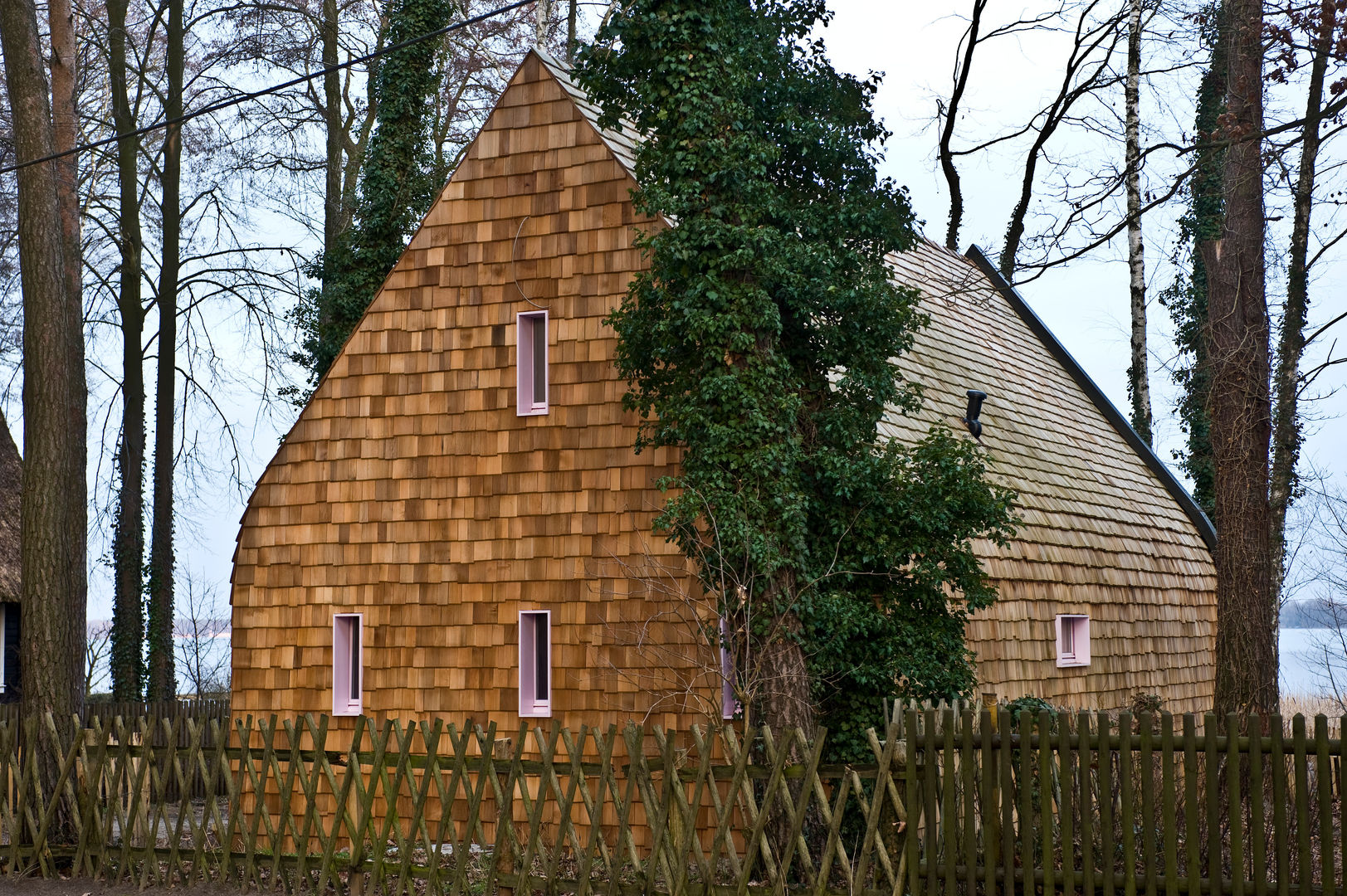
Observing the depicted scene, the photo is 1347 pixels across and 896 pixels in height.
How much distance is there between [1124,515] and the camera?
2064 centimetres

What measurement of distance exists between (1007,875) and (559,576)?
6.31 meters

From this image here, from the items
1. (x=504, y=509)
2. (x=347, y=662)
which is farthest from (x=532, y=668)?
(x=347, y=662)

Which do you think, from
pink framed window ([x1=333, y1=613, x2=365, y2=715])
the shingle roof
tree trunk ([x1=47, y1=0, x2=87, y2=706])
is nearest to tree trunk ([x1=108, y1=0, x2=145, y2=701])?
tree trunk ([x1=47, y1=0, x2=87, y2=706])

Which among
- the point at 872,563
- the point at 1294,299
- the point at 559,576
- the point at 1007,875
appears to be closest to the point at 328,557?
the point at 559,576

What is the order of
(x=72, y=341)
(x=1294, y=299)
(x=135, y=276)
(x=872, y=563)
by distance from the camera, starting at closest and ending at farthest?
(x=872, y=563) → (x=72, y=341) → (x=1294, y=299) → (x=135, y=276)

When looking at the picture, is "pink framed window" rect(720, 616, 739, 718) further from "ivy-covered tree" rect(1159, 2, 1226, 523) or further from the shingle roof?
"ivy-covered tree" rect(1159, 2, 1226, 523)

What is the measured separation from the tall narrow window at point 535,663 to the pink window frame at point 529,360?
224cm

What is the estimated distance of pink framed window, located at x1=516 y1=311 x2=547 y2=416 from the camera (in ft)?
48.0

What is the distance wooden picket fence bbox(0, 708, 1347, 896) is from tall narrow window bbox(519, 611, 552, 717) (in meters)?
0.39

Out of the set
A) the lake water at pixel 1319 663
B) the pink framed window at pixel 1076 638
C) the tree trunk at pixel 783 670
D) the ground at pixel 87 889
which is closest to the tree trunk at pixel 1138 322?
the lake water at pixel 1319 663

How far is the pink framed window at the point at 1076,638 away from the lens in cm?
1756

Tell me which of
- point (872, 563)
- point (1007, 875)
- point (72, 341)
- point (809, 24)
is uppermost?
point (809, 24)

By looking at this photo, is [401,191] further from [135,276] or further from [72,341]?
[135,276]

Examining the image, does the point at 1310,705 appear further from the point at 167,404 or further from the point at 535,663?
the point at 167,404
